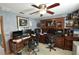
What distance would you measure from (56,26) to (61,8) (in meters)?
0.30

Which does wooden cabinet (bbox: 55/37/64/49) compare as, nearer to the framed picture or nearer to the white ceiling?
the white ceiling

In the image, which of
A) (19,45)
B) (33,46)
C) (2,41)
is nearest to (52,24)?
(33,46)

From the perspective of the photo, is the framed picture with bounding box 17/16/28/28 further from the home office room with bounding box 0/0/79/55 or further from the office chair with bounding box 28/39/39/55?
the office chair with bounding box 28/39/39/55

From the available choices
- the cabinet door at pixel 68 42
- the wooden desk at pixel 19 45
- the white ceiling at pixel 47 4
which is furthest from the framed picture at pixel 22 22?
the cabinet door at pixel 68 42

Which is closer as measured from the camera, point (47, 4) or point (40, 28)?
point (47, 4)

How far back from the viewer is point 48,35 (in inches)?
56.1

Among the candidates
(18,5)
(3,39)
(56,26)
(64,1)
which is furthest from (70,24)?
(3,39)

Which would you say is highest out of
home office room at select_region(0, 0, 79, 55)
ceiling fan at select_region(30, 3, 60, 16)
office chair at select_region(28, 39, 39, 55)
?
ceiling fan at select_region(30, 3, 60, 16)

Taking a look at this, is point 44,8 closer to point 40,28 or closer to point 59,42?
point 40,28

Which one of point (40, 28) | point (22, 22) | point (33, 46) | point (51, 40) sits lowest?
point (33, 46)

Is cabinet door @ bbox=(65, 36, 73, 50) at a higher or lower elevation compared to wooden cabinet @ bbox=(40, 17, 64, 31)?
lower

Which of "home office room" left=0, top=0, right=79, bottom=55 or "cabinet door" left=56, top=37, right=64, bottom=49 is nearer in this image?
"home office room" left=0, top=0, right=79, bottom=55

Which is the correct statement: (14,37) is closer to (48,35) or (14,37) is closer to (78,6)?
(48,35)

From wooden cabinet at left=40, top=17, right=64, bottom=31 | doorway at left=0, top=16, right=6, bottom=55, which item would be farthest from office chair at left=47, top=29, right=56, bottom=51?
doorway at left=0, top=16, right=6, bottom=55
